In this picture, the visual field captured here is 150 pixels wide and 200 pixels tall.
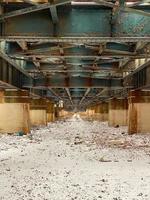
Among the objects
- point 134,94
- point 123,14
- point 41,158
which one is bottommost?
point 41,158

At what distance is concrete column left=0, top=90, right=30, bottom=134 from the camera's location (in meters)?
27.8

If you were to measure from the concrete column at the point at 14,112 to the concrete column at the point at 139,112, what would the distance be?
710 cm

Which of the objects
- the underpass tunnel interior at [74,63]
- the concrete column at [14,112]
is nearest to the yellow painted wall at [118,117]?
the concrete column at [14,112]

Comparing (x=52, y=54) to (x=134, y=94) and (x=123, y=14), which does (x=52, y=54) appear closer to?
(x=123, y=14)

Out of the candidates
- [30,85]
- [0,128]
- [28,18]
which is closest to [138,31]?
[28,18]

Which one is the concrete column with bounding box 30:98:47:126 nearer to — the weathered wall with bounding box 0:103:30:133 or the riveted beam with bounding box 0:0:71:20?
the weathered wall with bounding box 0:103:30:133

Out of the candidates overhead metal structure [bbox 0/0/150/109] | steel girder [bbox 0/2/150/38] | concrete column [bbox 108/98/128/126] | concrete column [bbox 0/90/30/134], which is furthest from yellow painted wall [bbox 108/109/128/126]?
steel girder [bbox 0/2/150/38]

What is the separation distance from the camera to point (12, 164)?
13672 mm

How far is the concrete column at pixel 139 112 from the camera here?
89.7 feet

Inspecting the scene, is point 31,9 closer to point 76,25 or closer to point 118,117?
point 76,25

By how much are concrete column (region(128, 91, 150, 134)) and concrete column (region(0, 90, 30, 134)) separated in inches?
280

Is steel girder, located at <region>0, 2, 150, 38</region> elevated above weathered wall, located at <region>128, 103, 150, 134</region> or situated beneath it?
elevated above

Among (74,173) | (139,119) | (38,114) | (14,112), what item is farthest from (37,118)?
(74,173)

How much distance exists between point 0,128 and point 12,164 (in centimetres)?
1451
